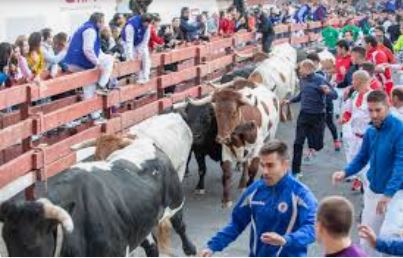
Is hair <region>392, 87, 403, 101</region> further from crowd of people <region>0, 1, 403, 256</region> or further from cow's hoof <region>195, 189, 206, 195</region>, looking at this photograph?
cow's hoof <region>195, 189, 206, 195</region>

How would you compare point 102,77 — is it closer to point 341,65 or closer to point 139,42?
point 139,42

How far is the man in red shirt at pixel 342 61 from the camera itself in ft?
43.2

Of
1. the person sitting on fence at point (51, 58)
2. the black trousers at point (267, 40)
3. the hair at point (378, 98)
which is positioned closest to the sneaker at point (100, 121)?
the person sitting on fence at point (51, 58)

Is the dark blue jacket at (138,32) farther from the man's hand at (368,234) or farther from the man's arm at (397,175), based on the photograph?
the man's hand at (368,234)

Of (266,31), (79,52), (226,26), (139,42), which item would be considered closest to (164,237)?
(79,52)

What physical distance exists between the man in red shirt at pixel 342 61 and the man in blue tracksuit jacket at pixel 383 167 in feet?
Answer: 19.2

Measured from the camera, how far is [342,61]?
527 inches

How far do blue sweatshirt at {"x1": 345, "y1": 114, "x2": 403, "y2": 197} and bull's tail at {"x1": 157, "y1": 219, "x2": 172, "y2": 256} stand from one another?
86.4 inches

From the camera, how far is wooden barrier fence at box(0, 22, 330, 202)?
29.0 feet

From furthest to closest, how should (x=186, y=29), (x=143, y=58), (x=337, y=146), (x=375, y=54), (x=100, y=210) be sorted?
(x=186, y=29), (x=375, y=54), (x=337, y=146), (x=143, y=58), (x=100, y=210)

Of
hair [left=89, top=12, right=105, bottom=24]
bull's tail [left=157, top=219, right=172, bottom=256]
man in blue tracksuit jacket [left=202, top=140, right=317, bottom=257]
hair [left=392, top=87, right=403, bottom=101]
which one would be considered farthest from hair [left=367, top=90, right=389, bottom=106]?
hair [left=89, top=12, right=105, bottom=24]

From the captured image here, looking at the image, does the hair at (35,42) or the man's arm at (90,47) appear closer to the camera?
the man's arm at (90,47)

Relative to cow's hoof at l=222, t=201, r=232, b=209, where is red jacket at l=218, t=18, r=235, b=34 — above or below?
above

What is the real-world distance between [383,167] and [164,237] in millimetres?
2581
